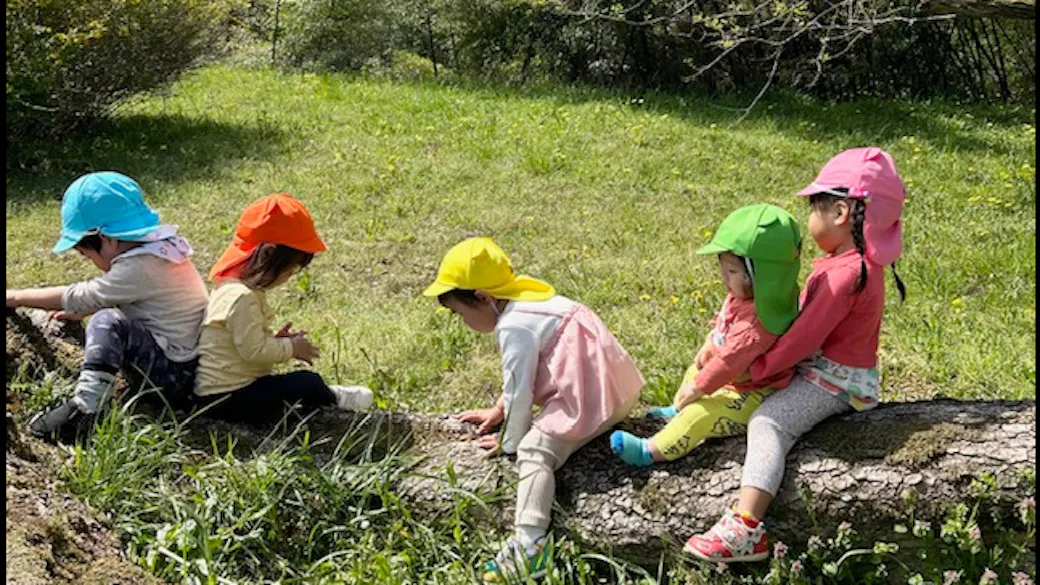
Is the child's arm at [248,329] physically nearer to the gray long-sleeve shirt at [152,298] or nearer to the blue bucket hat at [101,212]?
the gray long-sleeve shirt at [152,298]

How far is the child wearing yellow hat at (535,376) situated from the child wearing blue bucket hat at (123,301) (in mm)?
1070

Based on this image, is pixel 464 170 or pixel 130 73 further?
pixel 130 73

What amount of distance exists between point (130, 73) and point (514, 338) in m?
9.17

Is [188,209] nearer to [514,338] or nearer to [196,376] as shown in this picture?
[196,376]

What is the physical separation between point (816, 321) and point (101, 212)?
2.56 m

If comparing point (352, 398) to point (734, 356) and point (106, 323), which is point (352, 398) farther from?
point (734, 356)

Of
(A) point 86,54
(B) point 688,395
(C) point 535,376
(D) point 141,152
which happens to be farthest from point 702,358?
(A) point 86,54

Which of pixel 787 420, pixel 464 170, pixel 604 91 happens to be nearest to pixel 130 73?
pixel 464 170

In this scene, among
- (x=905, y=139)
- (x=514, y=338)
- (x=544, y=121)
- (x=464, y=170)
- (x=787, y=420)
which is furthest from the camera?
(x=544, y=121)

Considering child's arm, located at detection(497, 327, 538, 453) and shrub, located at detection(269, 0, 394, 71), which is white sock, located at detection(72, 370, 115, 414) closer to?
child's arm, located at detection(497, 327, 538, 453)

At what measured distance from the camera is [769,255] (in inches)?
125

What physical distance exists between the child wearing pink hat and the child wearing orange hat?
161cm

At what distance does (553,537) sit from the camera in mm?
3301

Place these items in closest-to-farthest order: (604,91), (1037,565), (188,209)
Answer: (1037,565), (188,209), (604,91)
